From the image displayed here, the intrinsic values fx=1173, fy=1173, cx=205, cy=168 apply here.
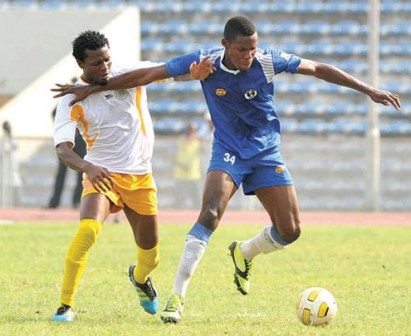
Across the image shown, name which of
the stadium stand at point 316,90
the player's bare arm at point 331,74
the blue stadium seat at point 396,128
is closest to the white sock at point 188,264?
the player's bare arm at point 331,74

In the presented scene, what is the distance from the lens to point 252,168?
906 centimetres

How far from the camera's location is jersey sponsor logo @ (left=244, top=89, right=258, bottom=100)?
885 centimetres

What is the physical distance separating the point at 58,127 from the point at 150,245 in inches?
45.6

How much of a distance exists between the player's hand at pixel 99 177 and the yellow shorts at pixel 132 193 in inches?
21.7

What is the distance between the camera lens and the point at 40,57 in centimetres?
2869

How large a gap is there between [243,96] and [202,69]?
390mm

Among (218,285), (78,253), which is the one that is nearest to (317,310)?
(78,253)

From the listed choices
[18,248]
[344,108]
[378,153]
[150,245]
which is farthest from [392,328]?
[344,108]

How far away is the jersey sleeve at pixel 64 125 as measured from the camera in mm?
8568

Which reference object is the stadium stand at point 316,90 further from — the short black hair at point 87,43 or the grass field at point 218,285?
the short black hair at point 87,43

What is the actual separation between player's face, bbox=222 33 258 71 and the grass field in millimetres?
1885

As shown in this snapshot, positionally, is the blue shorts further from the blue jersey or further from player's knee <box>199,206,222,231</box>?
player's knee <box>199,206,222,231</box>

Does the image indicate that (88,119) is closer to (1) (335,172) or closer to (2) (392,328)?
(2) (392,328)

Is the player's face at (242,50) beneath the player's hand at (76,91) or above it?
above
